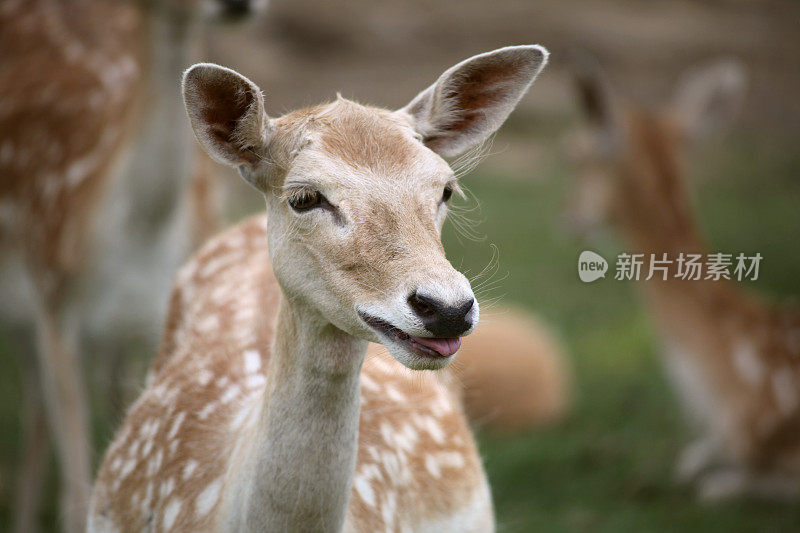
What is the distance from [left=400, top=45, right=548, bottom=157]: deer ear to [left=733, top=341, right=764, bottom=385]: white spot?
9.30 ft

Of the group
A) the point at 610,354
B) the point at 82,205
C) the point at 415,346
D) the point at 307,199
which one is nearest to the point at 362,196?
the point at 307,199

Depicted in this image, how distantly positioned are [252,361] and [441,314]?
118 centimetres

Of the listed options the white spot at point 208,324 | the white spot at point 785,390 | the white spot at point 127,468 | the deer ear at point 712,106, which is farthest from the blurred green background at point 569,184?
the white spot at point 127,468

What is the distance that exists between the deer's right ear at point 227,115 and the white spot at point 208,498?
33.5 inches

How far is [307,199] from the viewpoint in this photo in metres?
2.34

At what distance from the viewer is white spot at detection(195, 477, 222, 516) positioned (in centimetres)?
264

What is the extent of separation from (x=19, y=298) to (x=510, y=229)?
17.8ft

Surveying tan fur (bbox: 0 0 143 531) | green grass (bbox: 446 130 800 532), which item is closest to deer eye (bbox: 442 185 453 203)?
green grass (bbox: 446 130 800 532)

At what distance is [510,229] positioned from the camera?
941cm

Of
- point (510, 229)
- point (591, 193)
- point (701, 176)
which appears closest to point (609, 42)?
point (701, 176)

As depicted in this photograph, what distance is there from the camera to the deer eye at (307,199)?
233 cm

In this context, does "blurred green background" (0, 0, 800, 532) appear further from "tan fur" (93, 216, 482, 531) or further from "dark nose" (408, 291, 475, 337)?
"dark nose" (408, 291, 475, 337)

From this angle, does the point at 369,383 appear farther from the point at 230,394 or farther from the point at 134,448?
the point at 134,448

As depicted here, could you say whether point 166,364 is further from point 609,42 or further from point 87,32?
point 609,42
